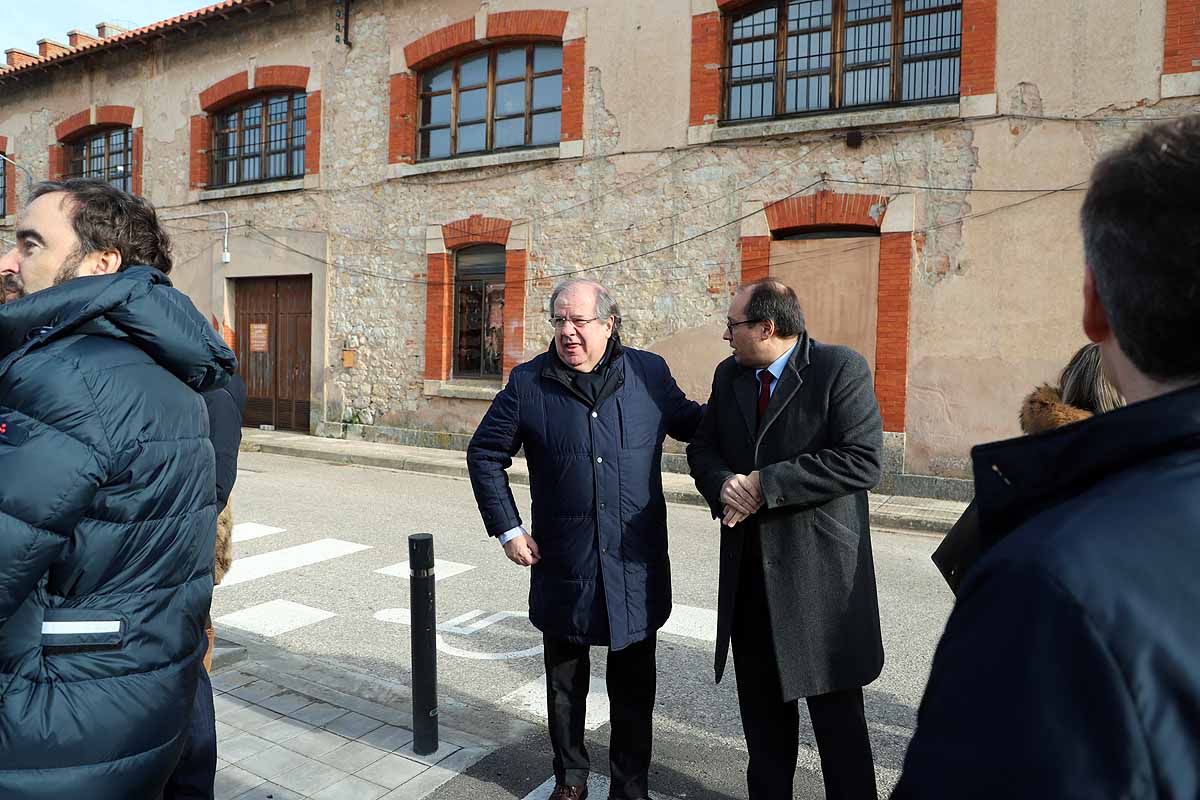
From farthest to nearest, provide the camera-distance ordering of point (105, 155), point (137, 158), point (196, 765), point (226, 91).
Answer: point (105, 155) < point (137, 158) < point (226, 91) < point (196, 765)

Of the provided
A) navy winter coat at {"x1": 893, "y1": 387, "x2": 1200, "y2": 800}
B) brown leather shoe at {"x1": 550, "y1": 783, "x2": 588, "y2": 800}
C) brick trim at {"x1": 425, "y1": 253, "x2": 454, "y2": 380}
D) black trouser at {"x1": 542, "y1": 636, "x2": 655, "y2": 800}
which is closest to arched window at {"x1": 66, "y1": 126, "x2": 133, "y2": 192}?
brick trim at {"x1": 425, "y1": 253, "x2": 454, "y2": 380}

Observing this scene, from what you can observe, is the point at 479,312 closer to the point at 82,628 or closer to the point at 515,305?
the point at 515,305

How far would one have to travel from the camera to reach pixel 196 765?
2.74 metres

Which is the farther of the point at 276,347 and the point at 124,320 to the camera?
the point at 276,347

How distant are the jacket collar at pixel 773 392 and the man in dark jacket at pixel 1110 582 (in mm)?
1973

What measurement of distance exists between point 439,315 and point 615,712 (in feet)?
38.2

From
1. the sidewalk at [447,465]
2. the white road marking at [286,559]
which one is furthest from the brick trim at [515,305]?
the white road marking at [286,559]

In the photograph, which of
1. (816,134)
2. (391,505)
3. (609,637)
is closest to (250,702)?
(609,637)

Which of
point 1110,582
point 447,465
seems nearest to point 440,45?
point 447,465

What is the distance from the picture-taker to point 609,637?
121 inches

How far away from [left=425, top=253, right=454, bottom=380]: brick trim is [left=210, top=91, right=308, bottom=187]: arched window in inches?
150

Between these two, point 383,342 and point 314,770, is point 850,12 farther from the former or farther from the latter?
point 314,770

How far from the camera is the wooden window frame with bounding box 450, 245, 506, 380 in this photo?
13.9m

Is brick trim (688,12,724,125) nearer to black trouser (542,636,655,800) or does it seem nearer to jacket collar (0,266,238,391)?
black trouser (542,636,655,800)
